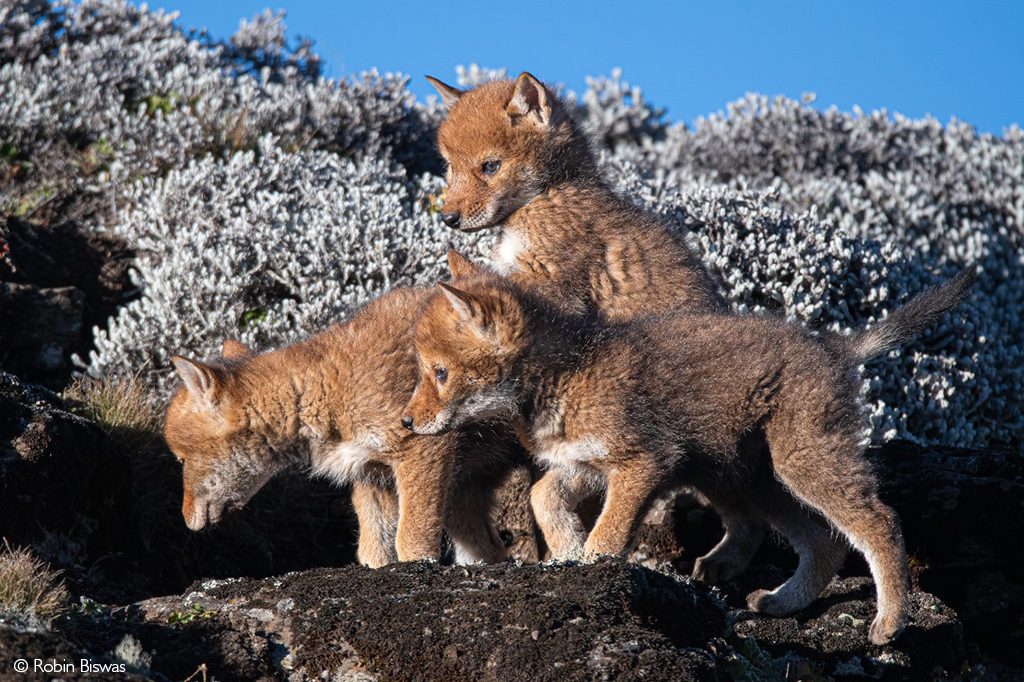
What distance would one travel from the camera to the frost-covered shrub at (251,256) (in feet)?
24.6

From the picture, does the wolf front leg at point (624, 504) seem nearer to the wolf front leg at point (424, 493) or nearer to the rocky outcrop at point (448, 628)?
the rocky outcrop at point (448, 628)

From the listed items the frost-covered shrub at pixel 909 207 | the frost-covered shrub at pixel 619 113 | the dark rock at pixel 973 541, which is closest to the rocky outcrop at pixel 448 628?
the dark rock at pixel 973 541

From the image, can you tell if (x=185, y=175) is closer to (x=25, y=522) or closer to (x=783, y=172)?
(x=25, y=522)

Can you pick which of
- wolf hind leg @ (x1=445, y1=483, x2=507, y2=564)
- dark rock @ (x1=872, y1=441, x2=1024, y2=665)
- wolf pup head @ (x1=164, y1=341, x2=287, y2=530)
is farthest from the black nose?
dark rock @ (x1=872, y1=441, x2=1024, y2=665)

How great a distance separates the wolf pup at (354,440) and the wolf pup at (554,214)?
89 centimetres

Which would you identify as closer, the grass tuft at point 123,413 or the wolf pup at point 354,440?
the wolf pup at point 354,440

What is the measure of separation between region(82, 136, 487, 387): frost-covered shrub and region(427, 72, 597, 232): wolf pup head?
1.04 m

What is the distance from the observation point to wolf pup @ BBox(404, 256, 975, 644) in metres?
4.89

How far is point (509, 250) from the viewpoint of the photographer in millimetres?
6332

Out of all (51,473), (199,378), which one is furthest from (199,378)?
(51,473)

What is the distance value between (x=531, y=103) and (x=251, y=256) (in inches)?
109

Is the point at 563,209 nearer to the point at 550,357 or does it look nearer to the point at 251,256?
the point at 550,357

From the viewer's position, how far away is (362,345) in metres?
5.28

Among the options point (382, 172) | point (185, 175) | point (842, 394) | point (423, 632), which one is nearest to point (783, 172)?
point (382, 172)
